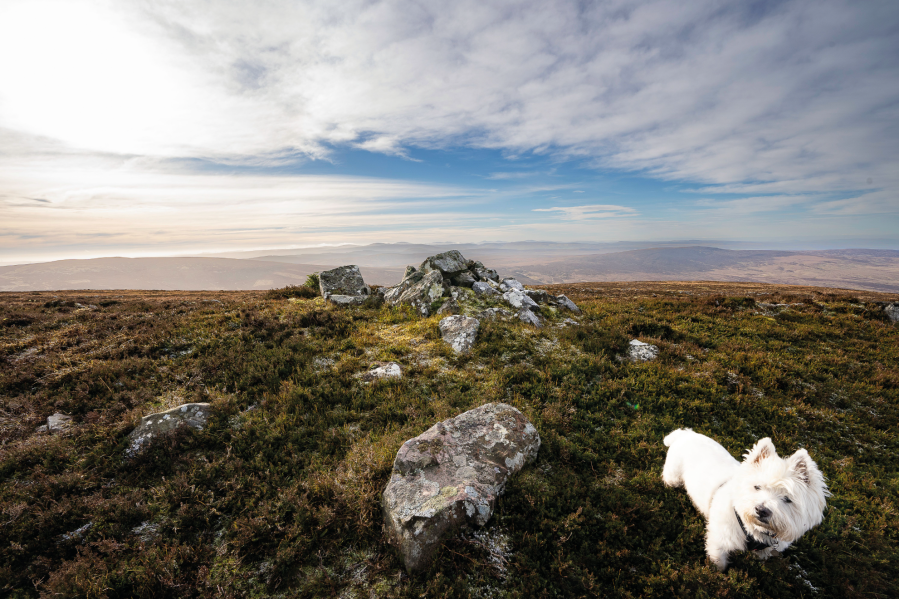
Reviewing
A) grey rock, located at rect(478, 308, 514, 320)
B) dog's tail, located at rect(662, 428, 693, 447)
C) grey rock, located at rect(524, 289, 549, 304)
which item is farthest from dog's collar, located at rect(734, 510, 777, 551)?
grey rock, located at rect(524, 289, 549, 304)

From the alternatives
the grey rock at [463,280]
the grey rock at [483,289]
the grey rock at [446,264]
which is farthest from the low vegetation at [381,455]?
the grey rock at [446,264]

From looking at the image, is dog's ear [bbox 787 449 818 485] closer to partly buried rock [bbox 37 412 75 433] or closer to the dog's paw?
the dog's paw

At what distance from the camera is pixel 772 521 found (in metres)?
4.33

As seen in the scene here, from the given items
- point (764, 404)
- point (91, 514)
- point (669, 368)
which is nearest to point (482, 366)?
point (669, 368)

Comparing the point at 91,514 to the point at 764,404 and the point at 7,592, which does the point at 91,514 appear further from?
the point at 764,404

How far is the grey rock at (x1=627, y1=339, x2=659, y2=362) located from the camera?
1066 centimetres

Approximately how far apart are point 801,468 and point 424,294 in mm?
13154

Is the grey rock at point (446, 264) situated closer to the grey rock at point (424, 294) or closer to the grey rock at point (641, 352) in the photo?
the grey rock at point (424, 294)

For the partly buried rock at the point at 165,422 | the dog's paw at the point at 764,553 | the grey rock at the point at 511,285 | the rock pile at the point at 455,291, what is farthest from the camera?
the grey rock at the point at 511,285

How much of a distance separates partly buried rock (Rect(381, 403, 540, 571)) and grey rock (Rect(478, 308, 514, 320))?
7047 millimetres

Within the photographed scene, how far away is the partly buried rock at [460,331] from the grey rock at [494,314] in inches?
57.4

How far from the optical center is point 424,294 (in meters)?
15.7

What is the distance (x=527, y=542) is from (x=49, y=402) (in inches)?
451

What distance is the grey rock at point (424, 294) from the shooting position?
15.2 m
